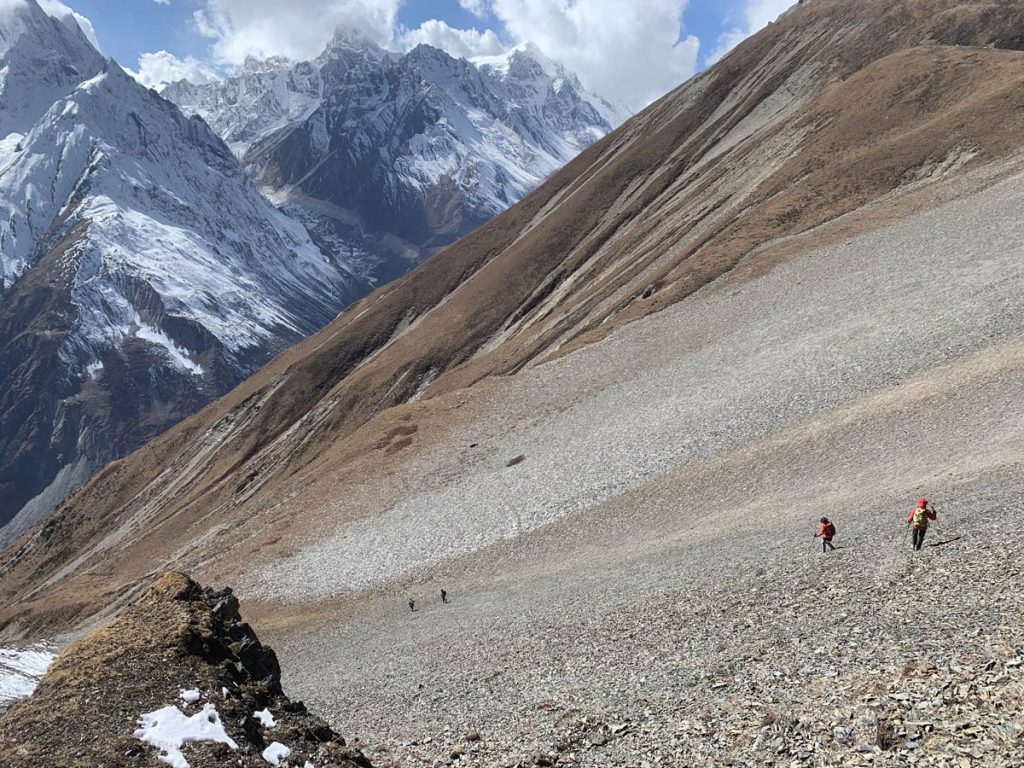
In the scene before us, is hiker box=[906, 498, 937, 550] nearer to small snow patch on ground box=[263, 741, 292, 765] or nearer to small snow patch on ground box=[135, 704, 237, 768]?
small snow patch on ground box=[263, 741, 292, 765]

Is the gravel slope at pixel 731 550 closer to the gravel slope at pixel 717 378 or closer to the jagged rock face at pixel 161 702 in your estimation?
the gravel slope at pixel 717 378

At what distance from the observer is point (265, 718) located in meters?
17.1

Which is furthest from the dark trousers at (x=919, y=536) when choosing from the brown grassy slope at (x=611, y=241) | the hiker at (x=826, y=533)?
the brown grassy slope at (x=611, y=241)

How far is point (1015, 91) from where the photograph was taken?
2591 inches

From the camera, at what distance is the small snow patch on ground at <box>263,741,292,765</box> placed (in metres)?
15.2

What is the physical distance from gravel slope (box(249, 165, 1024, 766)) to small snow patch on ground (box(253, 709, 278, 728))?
3.16 m

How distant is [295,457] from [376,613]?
83.4 m

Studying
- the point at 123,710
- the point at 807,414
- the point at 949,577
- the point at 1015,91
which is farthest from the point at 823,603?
the point at 1015,91

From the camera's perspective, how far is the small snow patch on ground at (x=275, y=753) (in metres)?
15.2

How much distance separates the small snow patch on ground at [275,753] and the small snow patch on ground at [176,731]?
629 millimetres

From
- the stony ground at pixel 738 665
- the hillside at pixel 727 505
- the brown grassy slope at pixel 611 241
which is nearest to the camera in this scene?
the stony ground at pixel 738 665

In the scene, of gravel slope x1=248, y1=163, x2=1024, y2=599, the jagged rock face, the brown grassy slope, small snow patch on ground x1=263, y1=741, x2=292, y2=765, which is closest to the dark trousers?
the jagged rock face

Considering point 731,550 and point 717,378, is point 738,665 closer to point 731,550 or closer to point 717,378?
point 731,550

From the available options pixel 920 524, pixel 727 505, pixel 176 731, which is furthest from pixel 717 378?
pixel 176 731
